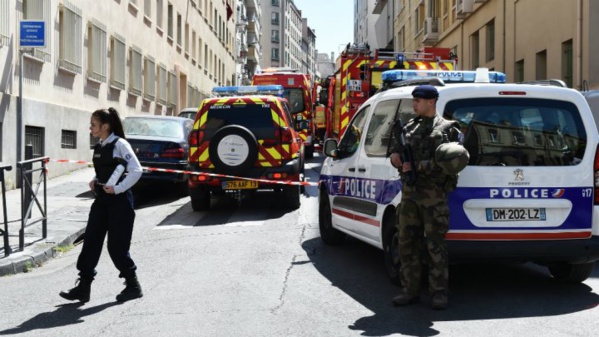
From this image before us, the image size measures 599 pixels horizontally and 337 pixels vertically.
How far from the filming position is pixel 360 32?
87875 mm

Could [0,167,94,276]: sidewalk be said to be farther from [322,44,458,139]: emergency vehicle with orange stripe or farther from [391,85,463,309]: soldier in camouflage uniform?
[322,44,458,139]: emergency vehicle with orange stripe

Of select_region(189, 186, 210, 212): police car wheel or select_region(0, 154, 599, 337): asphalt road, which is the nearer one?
select_region(0, 154, 599, 337): asphalt road

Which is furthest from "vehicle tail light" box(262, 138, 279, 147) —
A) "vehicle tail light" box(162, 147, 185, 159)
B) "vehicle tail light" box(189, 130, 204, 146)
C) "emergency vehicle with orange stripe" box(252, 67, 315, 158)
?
"emergency vehicle with orange stripe" box(252, 67, 315, 158)

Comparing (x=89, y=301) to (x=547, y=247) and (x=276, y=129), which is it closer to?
(x=547, y=247)

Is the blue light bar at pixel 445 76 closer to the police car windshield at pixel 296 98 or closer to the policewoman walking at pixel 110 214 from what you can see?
the policewoman walking at pixel 110 214

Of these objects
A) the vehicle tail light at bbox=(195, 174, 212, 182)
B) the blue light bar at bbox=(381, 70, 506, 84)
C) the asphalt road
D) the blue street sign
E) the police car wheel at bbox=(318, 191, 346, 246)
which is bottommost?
the asphalt road

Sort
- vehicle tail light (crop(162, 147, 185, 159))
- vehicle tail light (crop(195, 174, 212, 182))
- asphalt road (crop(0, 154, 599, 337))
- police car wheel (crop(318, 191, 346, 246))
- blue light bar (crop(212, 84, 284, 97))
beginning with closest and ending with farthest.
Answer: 1. asphalt road (crop(0, 154, 599, 337))
2. police car wheel (crop(318, 191, 346, 246))
3. vehicle tail light (crop(195, 174, 212, 182))
4. vehicle tail light (crop(162, 147, 185, 159))
5. blue light bar (crop(212, 84, 284, 97))

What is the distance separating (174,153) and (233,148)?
2.69 metres

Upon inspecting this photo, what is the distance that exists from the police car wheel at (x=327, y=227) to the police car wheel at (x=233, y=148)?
9.06 ft

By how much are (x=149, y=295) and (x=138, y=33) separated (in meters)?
22.4

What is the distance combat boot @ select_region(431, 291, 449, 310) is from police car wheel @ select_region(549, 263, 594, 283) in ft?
5.39

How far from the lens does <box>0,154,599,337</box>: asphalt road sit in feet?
18.1

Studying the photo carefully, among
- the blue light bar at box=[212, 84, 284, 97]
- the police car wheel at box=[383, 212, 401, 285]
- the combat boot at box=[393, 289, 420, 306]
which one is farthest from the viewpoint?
the blue light bar at box=[212, 84, 284, 97]

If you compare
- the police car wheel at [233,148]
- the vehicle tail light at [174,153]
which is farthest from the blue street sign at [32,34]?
the police car wheel at [233,148]
